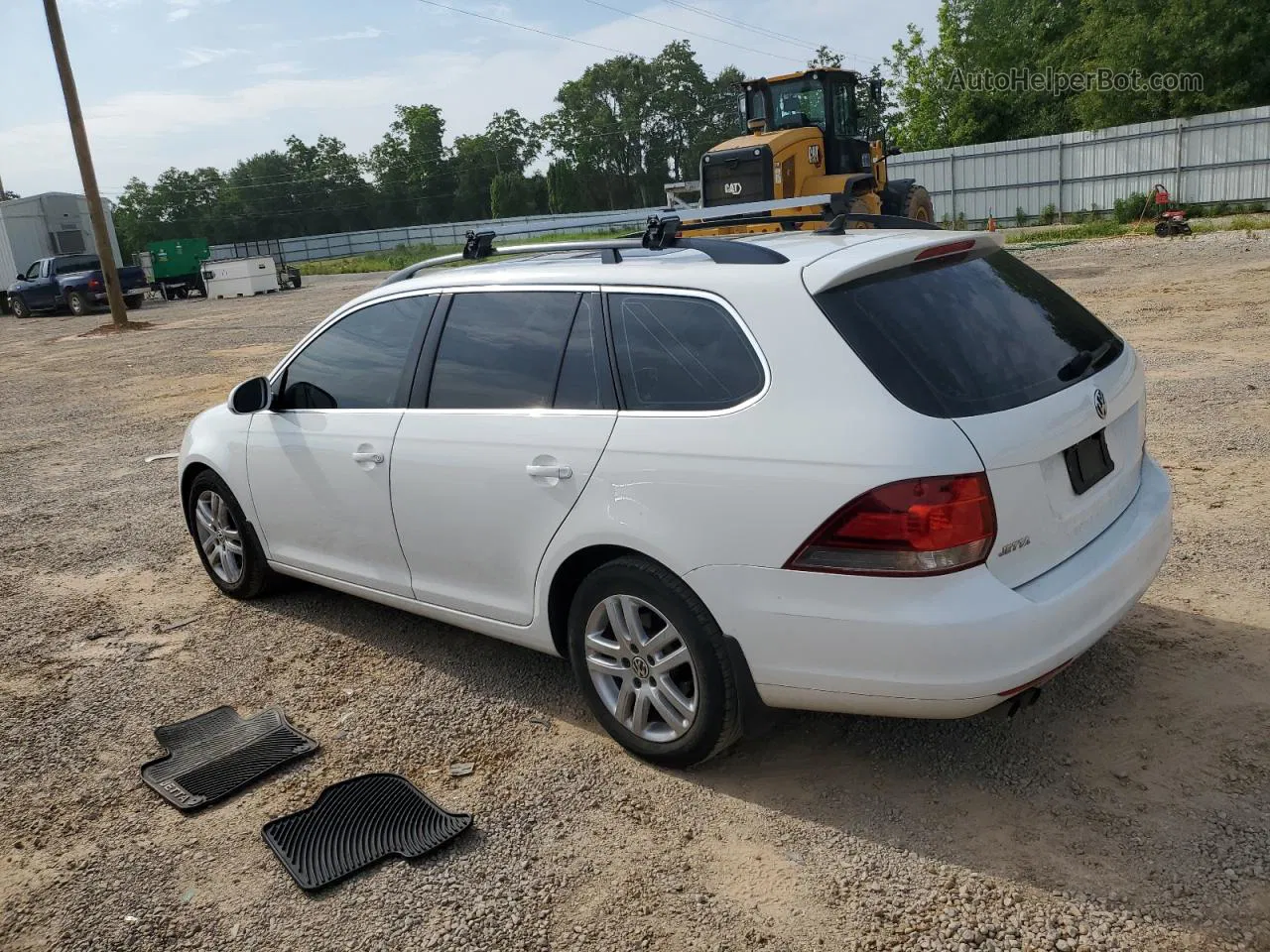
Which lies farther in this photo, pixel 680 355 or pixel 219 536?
pixel 219 536


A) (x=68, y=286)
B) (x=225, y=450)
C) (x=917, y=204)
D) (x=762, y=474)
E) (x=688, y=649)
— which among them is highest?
(x=68, y=286)

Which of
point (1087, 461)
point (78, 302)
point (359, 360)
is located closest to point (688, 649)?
point (1087, 461)

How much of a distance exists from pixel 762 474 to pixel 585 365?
0.90 m

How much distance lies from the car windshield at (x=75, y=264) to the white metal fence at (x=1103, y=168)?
2576cm

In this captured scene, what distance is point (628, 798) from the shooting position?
3447 millimetres

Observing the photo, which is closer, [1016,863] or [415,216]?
[1016,863]

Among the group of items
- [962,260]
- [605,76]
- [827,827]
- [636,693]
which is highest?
[605,76]

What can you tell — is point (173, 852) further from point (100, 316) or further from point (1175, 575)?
point (100, 316)

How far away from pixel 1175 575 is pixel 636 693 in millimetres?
2709

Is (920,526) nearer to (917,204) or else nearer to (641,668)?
(641,668)

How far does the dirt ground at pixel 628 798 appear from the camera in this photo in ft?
9.31

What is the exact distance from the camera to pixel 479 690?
14.2 ft

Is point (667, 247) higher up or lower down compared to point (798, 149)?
lower down

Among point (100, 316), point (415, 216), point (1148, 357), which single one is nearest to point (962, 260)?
point (1148, 357)
